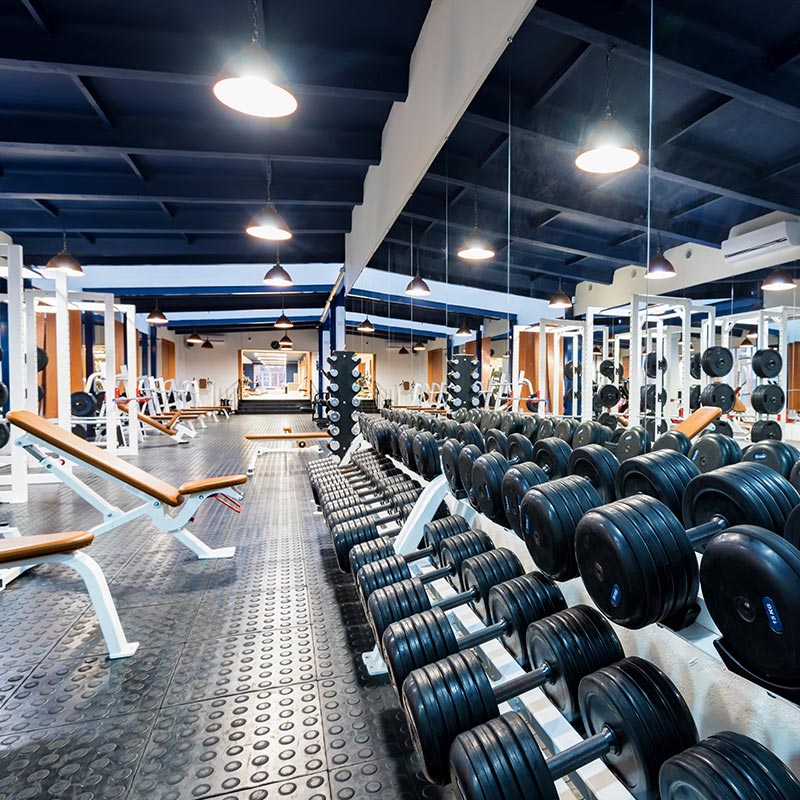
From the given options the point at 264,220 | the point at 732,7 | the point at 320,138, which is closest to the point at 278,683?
the point at 732,7

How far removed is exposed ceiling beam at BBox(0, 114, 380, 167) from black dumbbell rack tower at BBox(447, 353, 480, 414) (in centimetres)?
183

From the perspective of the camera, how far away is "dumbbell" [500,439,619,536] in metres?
1.25

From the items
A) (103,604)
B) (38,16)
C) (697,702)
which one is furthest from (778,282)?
(38,16)

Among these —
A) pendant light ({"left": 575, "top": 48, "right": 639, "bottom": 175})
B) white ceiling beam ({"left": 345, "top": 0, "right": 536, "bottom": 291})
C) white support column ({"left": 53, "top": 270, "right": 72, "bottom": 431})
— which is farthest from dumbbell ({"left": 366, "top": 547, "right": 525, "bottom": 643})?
white support column ({"left": 53, "top": 270, "right": 72, "bottom": 431})

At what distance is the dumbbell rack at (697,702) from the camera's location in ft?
2.49

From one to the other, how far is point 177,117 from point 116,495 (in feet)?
9.63

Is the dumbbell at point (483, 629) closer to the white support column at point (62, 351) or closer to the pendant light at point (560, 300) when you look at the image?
the pendant light at point (560, 300)

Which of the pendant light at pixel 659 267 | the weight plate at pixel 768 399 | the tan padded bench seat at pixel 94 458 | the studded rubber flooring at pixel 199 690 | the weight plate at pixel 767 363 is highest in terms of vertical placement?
the pendant light at pixel 659 267

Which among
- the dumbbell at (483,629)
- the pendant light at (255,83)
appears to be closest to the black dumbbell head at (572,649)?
the dumbbell at (483,629)

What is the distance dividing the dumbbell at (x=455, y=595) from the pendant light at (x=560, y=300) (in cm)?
280

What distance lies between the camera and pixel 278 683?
139cm

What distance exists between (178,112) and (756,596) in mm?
4204

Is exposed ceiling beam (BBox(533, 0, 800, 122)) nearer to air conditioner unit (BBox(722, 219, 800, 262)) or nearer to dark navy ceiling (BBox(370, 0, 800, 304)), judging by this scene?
dark navy ceiling (BBox(370, 0, 800, 304))

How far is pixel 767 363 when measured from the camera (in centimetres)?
190
